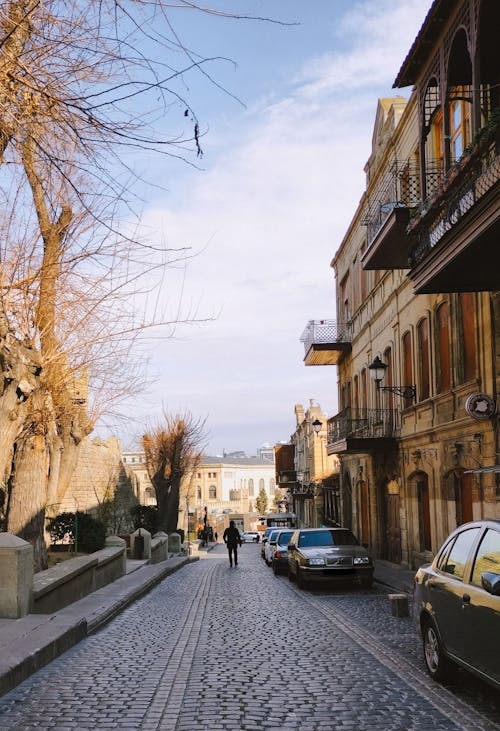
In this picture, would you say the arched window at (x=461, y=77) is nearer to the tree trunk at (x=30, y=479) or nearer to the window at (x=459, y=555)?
the window at (x=459, y=555)

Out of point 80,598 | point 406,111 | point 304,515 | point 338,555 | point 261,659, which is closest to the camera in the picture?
point 261,659

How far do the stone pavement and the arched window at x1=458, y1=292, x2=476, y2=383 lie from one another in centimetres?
477

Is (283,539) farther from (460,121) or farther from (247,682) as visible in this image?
(247,682)

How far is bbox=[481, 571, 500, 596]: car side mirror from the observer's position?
6059 millimetres

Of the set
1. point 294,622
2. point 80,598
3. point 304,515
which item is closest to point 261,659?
point 294,622

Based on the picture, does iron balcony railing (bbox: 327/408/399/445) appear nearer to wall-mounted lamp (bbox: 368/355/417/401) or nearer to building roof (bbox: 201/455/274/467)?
wall-mounted lamp (bbox: 368/355/417/401)

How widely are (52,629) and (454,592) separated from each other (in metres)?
5.09

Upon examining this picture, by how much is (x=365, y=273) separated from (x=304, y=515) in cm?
3136

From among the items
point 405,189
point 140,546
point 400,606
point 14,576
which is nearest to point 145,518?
point 140,546

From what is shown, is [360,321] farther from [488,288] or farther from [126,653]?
[126,653]

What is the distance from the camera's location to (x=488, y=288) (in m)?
14.4

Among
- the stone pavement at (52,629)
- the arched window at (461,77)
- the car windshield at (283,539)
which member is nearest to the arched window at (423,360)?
the stone pavement at (52,629)

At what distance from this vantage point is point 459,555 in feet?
24.9

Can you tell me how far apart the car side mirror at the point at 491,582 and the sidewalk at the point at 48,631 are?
14.0ft
